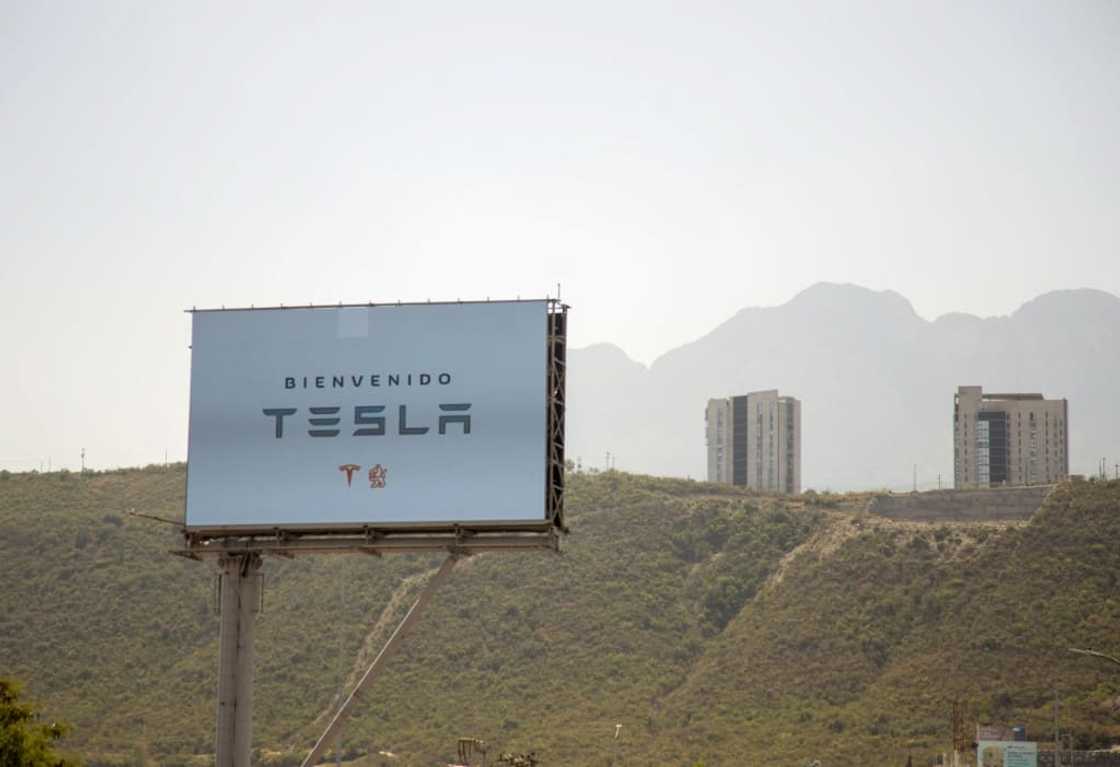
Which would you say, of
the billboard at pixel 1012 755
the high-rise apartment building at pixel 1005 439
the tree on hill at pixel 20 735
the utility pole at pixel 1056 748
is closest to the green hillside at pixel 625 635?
the utility pole at pixel 1056 748

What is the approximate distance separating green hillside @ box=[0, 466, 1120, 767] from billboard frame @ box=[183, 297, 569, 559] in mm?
41669

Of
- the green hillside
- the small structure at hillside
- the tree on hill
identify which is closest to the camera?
the tree on hill

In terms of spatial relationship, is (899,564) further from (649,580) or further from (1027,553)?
(649,580)

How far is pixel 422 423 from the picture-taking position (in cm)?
3531

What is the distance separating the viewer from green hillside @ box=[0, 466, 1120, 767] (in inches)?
3123

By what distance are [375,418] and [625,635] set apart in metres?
57.2

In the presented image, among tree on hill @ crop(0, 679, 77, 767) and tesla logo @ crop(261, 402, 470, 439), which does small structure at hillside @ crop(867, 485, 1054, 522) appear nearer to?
tree on hill @ crop(0, 679, 77, 767)

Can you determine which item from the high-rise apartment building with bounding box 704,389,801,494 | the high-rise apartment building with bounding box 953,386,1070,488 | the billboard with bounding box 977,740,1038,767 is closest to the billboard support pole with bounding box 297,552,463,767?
the billboard with bounding box 977,740,1038,767

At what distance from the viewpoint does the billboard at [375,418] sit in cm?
3491

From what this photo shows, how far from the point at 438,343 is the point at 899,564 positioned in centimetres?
6507

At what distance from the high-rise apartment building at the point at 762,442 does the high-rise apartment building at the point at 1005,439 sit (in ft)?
46.5

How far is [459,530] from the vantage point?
35.1 meters

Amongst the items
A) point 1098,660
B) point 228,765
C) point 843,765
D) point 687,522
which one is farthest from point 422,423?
point 687,522

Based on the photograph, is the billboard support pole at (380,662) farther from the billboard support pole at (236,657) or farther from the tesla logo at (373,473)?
the tesla logo at (373,473)
